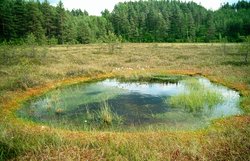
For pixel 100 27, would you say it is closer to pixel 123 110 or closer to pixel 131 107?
pixel 131 107

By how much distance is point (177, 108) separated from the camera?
59.8 ft

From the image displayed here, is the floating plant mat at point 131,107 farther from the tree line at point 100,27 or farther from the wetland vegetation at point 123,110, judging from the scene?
the tree line at point 100,27

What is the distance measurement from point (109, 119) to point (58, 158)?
6.46 meters

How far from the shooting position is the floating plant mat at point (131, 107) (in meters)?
Answer: 15.6

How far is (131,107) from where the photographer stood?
18.8 metres

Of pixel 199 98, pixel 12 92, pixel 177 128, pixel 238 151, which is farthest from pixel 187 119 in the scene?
pixel 12 92

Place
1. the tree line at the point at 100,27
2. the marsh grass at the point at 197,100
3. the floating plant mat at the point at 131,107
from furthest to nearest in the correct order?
the tree line at the point at 100,27 < the marsh grass at the point at 197,100 < the floating plant mat at the point at 131,107

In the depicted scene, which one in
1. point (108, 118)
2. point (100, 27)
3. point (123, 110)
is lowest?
point (123, 110)

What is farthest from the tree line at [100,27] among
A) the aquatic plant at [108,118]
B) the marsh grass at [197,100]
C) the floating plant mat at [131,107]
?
the aquatic plant at [108,118]

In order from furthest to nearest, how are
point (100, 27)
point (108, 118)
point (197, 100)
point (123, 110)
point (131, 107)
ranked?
point (100, 27) < point (197, 100) < point (131, 107) < point (123, 110) < point (108, 118)

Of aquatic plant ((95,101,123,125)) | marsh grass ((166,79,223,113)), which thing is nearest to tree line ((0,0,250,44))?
marsh grass ((166,79,223,113))

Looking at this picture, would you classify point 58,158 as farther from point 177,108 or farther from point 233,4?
point 233,4

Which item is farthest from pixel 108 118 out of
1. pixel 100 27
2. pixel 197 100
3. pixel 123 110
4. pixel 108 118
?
pixel 100 27

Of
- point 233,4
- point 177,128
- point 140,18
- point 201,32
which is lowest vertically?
point 177,128
